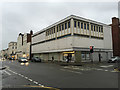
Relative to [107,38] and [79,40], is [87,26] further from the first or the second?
[107,38]

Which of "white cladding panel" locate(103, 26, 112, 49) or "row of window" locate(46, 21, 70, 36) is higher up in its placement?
"row of window" locate(46, 21, 70, 36)

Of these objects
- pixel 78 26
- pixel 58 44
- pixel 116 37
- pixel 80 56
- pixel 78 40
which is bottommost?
pixel 80 56

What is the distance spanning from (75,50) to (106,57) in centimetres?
1494

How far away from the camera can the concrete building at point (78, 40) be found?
2734 centimetres

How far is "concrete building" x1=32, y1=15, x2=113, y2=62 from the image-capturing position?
1077 inches

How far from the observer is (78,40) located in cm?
2778

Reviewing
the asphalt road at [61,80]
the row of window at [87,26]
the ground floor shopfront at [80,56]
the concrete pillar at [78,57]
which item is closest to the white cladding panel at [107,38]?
the ground floor shopfront at [80,56]

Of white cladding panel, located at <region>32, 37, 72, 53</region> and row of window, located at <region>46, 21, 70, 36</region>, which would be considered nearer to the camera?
white cladding panel, located at <region>32, 37, 72, 53</region>

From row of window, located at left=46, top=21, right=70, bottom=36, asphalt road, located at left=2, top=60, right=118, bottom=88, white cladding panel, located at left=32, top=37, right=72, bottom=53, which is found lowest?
asphalt road, located at left=2, top=60, right=118, bottom=88

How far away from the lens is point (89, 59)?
2977 cm

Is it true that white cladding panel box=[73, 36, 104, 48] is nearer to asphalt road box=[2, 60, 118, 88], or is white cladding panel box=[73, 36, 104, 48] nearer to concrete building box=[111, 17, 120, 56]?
Answer: concrete building box=[111, 17, 120, 56]

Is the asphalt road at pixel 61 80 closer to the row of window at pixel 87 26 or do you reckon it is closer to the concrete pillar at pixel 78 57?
the concrete pillar at pixel 78 57

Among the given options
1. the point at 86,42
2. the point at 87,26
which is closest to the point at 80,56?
the point at 86,42

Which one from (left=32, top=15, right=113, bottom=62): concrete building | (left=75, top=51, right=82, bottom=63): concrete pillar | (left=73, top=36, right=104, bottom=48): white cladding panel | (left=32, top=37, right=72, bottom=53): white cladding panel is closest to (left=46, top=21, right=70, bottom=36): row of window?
(left=32, top=15, right=113, bottom=62): concrete building
